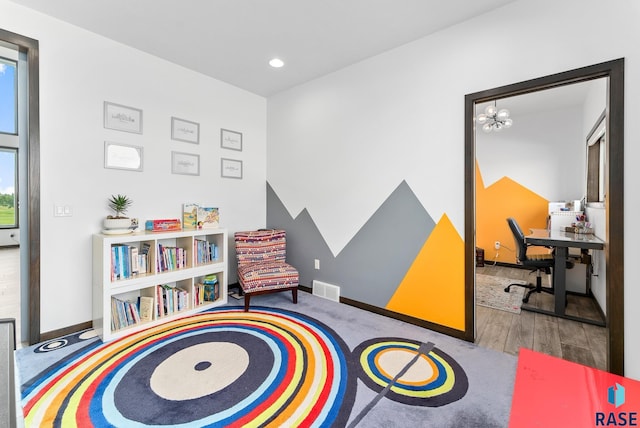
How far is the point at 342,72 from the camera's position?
3.36 m

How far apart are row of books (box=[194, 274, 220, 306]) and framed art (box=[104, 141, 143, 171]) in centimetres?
139

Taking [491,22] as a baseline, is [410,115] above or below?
below

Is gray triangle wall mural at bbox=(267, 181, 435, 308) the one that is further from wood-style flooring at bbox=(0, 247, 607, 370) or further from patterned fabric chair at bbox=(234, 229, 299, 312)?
wood-style flooring at bbox=(0, 247, 607, 370)

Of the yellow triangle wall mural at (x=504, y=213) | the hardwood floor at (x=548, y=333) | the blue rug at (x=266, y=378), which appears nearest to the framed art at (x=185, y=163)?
the blue rug at (x=266, y=378)

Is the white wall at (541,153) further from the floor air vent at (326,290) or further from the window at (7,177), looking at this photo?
the window at (7,177)

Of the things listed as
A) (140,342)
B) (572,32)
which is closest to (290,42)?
(572,32)

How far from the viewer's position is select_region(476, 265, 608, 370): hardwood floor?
2.28 meters

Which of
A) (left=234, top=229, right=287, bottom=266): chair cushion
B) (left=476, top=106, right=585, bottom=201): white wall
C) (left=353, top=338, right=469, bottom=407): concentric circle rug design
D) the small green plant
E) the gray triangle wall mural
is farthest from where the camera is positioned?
(left=476, top=106, right=585, bottom=201): white wall

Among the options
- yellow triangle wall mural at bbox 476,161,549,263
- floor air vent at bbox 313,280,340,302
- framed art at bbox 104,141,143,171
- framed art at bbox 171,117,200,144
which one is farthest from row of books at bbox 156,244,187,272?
yellow triangle wall mural at bbox 476,161,549,263

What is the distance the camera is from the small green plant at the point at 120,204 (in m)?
2.72

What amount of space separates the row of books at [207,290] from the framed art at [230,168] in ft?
4.31

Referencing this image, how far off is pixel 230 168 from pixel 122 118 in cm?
127

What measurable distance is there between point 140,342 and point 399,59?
3503 mm

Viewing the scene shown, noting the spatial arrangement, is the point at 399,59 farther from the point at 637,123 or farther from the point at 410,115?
the point at 637,123
